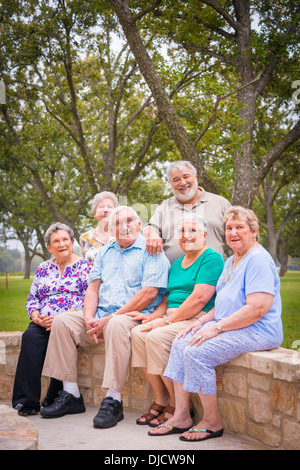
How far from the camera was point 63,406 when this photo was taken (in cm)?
377

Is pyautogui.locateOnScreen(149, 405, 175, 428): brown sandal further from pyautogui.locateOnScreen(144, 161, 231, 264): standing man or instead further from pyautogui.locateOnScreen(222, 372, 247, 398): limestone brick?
pyautogui.locateOnScreen(144, 161, 231, 264): standing man

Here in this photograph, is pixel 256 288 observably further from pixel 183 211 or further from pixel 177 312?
pixel 183 211

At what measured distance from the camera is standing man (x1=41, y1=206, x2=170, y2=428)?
11.8ft

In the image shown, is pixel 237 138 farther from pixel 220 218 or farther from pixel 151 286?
pixel 151 286

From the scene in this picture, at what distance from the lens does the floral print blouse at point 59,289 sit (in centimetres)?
421

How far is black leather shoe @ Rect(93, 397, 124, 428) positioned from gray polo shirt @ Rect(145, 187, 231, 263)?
1285 mm

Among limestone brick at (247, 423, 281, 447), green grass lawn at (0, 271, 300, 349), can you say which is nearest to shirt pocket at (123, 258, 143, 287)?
limestone brick at (247, 423, 281, 447)

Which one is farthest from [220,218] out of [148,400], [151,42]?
[151,42]

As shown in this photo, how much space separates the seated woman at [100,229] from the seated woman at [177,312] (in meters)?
1.17

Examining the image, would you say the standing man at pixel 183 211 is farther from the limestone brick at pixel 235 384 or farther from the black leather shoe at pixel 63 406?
the black leather shoe at pixel 63 406

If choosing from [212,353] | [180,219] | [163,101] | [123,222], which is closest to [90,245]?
[123,222]

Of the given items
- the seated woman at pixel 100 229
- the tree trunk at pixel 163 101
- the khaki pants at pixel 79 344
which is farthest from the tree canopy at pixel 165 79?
the khaki pants at pixel 79 344

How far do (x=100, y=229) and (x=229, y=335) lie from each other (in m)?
2.07
